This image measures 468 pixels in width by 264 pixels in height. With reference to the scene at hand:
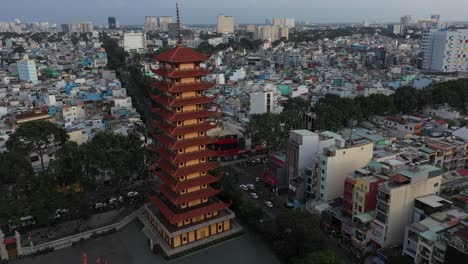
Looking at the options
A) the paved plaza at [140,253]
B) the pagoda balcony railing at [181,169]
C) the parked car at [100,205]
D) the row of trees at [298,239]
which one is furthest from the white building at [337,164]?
the parked car at [100,205]

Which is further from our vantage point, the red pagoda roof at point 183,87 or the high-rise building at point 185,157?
the high-rise building at point 185,157

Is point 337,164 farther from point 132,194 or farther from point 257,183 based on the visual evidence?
point 132,194

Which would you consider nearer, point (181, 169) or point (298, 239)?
point (298, 239)

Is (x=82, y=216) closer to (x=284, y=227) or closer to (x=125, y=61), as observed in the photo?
(x=284, y=227)

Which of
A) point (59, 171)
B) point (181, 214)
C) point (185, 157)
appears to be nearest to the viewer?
point (185, 157)

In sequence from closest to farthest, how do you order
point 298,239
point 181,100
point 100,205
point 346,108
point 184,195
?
point 298,239 → point 181,100 → point 184,195 → point 100,205 → point 346,108

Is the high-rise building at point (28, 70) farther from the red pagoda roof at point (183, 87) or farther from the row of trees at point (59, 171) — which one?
the red pagoda roof at point (183, 87)

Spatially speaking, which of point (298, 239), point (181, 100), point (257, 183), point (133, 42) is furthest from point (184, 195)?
point (133, 42)
